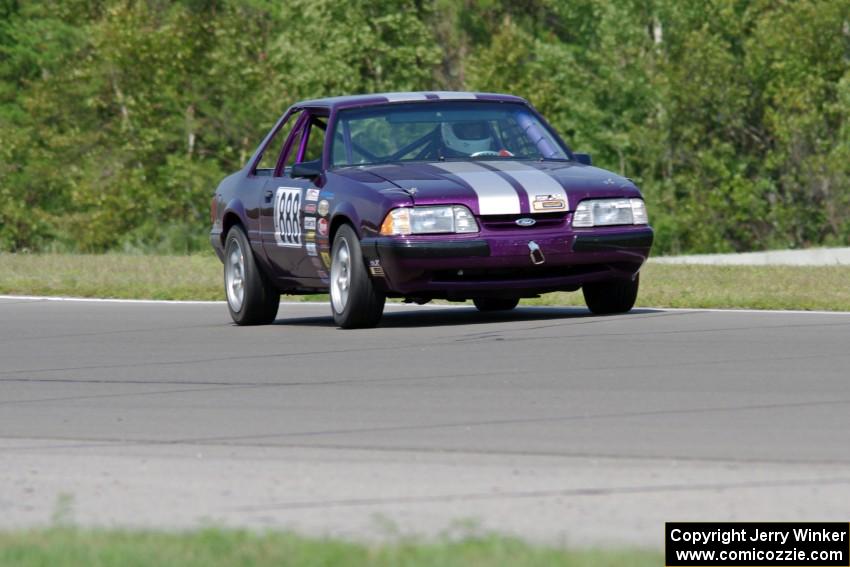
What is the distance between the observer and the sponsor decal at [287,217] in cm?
1388

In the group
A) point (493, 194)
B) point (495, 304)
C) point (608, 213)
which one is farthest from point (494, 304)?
point (493, 194)

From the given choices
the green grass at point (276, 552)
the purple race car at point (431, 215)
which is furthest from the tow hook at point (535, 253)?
the green grass at point (276, 552)

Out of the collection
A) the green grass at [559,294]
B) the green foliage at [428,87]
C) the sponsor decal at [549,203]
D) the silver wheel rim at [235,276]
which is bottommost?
the green foliage at [428,87]

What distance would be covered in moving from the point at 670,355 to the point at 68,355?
395 cm

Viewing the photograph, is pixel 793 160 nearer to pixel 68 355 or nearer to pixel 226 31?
pixel 226 31

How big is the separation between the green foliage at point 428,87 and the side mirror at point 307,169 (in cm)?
2519

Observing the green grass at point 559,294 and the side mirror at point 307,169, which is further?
the green grass at point 559,294

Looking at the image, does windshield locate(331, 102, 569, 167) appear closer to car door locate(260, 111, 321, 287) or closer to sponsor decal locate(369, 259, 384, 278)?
car door locate(260, 111, 321, 287)

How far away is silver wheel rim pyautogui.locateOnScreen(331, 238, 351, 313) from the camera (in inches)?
516

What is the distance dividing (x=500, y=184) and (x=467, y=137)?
4.34 feet

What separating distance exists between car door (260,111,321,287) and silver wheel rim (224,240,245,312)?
1.29 ft

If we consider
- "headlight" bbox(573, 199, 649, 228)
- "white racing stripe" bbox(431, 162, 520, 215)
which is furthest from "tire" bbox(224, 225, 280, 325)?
"headlight" bbox(573, 199, 649, 228)

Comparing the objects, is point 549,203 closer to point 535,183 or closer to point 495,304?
point 535,183

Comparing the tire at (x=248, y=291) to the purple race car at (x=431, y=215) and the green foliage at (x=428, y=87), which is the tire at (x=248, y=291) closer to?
the purple race car at (x=431, y=215)
